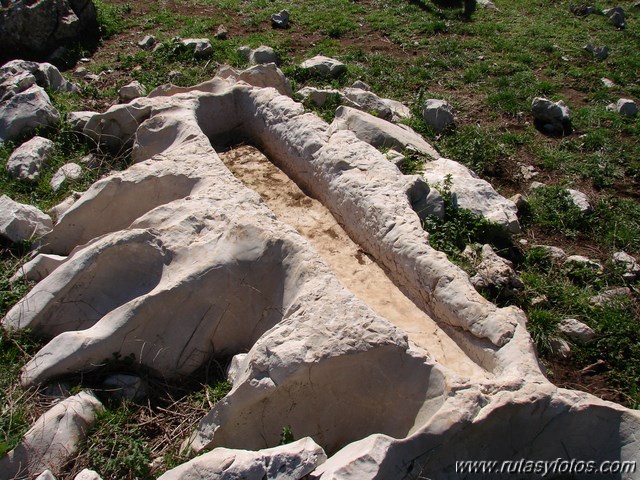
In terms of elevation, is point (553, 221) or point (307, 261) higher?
point (307, 261)

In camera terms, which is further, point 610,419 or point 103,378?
point 103,378

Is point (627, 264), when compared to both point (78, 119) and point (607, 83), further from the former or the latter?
point (78, 119)

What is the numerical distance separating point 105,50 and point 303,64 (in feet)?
10.9

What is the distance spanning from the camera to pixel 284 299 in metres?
4.39

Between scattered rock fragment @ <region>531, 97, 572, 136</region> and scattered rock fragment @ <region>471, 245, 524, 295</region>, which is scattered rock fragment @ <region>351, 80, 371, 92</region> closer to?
scattered rock fragment @ <region>531, 97, 572, 136</region>

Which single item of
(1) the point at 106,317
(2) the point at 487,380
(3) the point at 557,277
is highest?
(2) the point at 487,380

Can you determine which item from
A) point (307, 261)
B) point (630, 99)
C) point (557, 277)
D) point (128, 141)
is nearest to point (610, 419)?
point (307, 261)

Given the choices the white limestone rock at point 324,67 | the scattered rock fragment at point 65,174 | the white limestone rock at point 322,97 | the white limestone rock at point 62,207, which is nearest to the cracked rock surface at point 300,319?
the white limestone rock at point 62,207

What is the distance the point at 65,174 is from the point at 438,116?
15.1ft

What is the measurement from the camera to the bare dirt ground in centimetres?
424

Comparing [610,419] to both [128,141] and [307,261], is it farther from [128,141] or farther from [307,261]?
[128,141]

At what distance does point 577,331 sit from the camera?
5.32m

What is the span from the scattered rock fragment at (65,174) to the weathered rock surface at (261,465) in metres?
4.15

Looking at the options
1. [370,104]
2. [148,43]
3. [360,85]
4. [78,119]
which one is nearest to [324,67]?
[360,85]
